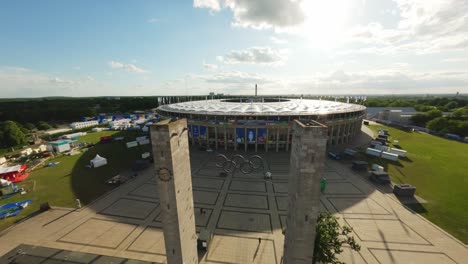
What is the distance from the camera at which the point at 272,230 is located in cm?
3083

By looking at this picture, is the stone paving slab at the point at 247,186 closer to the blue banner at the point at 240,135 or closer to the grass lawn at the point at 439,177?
the blue banner at the point at 240,135

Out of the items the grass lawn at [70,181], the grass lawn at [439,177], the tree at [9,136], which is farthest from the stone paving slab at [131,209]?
the tree at [9,136]

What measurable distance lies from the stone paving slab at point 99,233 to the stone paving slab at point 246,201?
1836 cm

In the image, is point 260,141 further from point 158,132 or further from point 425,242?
point 158,132

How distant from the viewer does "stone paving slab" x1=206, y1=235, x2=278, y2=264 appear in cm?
2569

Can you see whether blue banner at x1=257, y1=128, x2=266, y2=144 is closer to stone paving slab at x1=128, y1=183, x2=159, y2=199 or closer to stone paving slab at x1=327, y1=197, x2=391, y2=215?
stone paving slab at x1=327, y1=197, x2=391, y2=215

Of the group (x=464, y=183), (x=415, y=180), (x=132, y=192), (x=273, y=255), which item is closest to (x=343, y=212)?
(x=273, y=255)

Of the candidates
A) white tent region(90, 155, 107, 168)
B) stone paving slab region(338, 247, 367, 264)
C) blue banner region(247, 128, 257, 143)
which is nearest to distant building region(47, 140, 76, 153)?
white tent region(90, 155, 107, 168)

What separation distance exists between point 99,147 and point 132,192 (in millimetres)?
46905

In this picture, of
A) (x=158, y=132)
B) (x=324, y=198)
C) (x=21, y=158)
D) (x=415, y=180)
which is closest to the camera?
(x=158, y=132)

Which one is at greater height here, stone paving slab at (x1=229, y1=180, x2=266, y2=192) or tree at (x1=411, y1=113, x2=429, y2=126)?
tree at (x1=411, y1=113, x2=429, y2=126)

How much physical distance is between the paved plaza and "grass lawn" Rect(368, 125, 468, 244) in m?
4.38

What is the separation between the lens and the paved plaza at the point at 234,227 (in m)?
26.3

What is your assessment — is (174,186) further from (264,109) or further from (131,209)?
(264,109)
